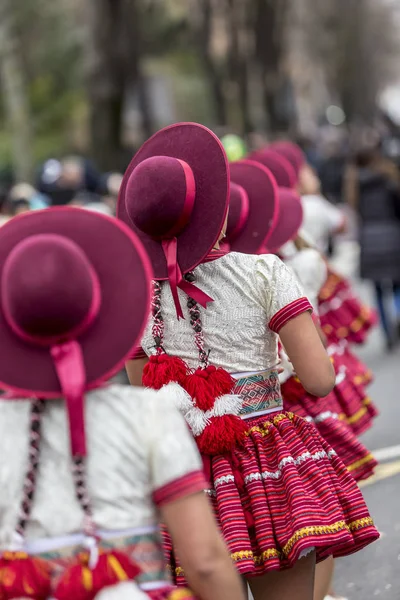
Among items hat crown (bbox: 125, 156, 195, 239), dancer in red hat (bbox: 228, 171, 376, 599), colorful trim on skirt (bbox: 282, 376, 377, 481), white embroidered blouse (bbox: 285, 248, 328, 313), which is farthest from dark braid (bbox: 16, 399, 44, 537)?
white embroidered blouse (bbox: 285, 248, 328, 313)

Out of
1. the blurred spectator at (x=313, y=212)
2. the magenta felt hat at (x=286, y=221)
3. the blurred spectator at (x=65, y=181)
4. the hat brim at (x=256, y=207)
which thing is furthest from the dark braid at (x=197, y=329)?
the blurred spectator at (x=65, y=181)

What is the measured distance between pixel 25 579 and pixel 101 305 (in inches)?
22.7

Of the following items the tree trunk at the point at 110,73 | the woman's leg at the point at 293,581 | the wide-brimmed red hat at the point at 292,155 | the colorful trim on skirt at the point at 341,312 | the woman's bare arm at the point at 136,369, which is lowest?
the woman's leg at the point at 293,581

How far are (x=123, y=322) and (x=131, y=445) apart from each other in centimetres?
26

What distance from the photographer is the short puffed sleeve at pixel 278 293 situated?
3432mm

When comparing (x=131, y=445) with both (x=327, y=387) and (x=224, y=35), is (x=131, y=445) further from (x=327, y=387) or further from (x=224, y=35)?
(x=224, y=35)

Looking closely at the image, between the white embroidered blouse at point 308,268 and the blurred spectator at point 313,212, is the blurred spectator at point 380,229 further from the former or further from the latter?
the white embroidered blouse at point 308,268

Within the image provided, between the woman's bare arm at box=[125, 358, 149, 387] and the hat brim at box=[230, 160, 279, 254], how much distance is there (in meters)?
0.67

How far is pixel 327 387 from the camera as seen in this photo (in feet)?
11.3

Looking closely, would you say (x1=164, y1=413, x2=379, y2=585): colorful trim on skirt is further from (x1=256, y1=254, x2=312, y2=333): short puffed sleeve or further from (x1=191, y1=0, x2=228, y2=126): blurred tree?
(x1=191, y1=0, x2=228, y2=126): blurred tree

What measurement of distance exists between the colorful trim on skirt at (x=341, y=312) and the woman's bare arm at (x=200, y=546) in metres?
4.26

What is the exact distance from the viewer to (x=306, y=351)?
3408 millimetres

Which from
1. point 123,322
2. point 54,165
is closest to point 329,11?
point 54,165

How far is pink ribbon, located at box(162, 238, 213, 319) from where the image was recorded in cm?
346
